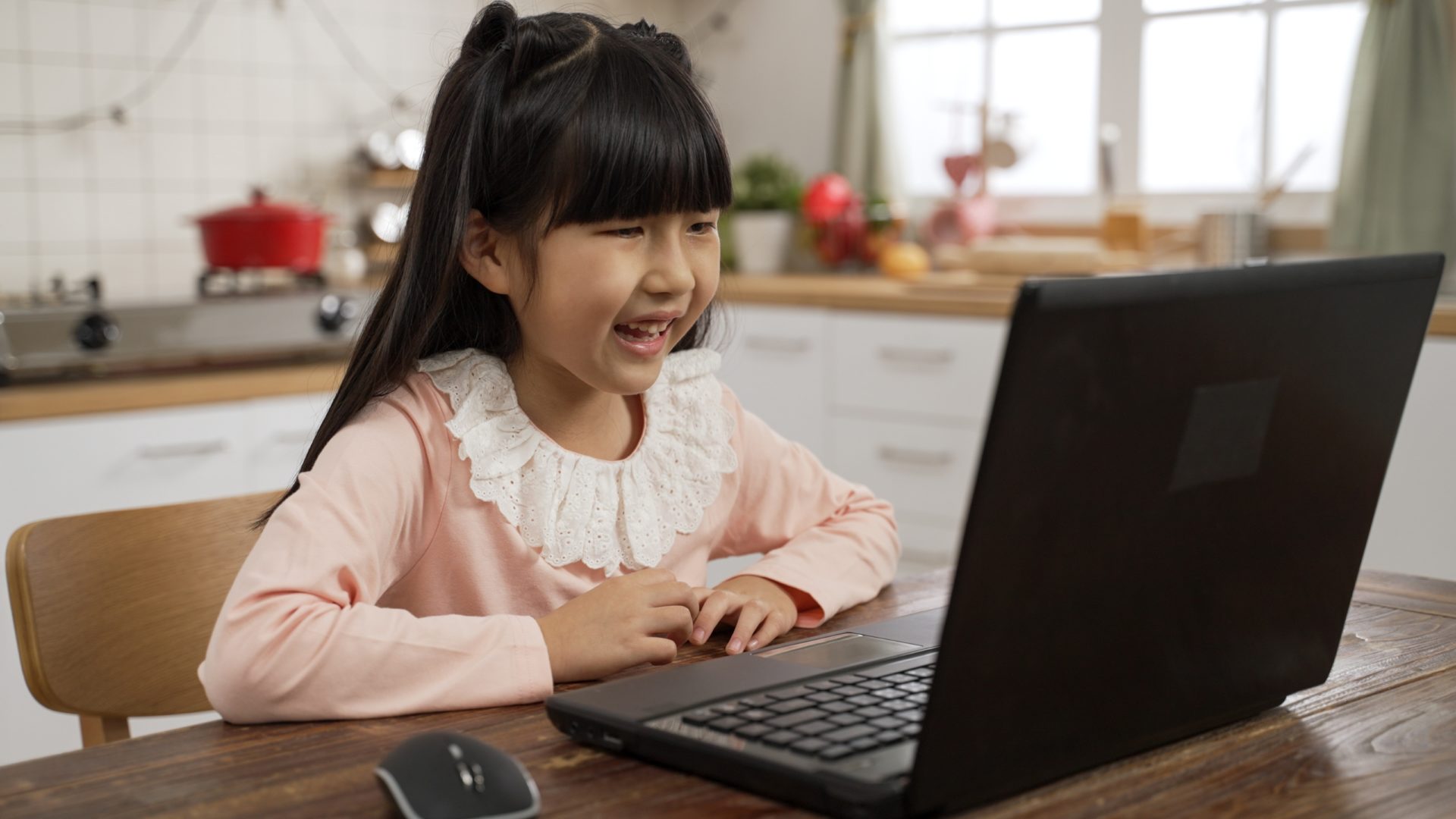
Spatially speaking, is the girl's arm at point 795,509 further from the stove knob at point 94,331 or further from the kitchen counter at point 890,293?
the stove knob at point 94,331

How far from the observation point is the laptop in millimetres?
566

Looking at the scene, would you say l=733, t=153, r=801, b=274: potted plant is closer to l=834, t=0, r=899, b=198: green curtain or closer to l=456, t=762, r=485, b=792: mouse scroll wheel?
l=834, t=0, r=899, b=198: green curtain

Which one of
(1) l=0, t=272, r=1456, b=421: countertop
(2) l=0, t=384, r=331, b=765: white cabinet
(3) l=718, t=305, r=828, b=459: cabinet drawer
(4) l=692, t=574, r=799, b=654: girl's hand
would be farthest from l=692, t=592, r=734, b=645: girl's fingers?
(3) l=718, t=305, r=828, b=459: cabinet drawer

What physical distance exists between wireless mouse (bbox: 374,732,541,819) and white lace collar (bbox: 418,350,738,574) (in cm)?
43

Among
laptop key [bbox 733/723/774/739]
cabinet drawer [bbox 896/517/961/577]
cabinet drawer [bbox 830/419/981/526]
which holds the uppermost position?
laptop key [bbox 733/723/774/739]

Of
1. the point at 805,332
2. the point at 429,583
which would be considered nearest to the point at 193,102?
the point at 805,332

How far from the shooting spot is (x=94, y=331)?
7.38 ft

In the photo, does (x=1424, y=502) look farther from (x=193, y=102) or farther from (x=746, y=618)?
(x=193, y=102)

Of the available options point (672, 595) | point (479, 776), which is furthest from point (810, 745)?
point (672, 595)

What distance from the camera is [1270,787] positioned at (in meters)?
0.69

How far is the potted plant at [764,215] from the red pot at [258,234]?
1135 millimetres

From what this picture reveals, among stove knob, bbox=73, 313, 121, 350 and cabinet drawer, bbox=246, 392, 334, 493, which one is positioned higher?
stove knob, bbox=73, 313, 121, 350

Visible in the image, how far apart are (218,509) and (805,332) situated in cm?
179

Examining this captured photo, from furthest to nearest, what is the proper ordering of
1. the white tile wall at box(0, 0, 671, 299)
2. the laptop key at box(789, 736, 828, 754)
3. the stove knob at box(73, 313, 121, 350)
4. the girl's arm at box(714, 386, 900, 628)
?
1. the white tile wall at box(0, 0, 671, 299)
2. the stove knob at box(73, 313, 121, 350)
3. the girl's arm at box(714, 386, 900, 628)
4. the laptop key at box(789, 736, 828, 754)
